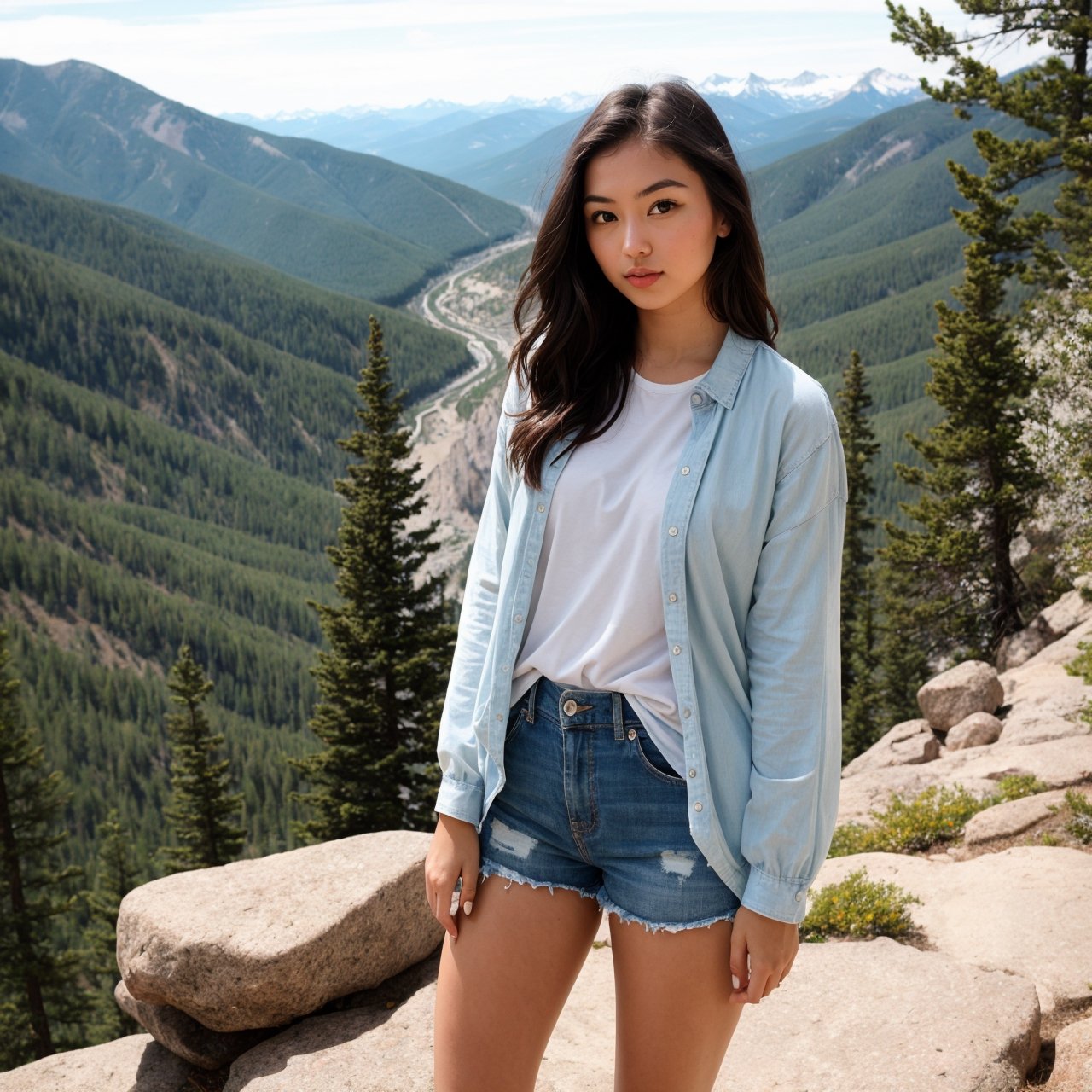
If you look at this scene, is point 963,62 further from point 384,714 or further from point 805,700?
point 805,700

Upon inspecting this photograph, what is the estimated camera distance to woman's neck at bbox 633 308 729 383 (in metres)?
3.71

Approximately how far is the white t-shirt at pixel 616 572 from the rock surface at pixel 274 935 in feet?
15.5

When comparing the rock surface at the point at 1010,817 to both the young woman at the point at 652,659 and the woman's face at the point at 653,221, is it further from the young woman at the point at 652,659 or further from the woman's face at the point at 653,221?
the woman's face at the point at 653,221

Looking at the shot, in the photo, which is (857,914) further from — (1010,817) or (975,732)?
(975,732)

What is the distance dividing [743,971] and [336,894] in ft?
17.3

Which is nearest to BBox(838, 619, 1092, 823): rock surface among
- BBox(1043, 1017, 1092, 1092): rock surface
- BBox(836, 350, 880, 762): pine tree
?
BBox(1043, 1017, 1092, 1092): rock surface

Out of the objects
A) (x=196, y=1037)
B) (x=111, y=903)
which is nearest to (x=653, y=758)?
Result: (x=196, y=1037)

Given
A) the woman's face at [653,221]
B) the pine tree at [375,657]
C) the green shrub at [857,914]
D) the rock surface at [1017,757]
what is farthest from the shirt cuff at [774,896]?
the pine tree at [375,657]

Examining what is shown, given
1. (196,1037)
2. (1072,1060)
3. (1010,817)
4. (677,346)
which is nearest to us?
(677,346)

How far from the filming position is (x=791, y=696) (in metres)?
3.34

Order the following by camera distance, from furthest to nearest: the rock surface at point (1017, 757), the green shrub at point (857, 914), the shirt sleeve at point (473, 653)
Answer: the rock surface at point (1017, 757) < the green shrub at point (857, 914) < the shirt sleeve at point (473, 653)

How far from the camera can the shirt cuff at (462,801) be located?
147 inches

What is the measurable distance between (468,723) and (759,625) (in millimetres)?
1195

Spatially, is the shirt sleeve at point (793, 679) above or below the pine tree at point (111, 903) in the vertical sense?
above
